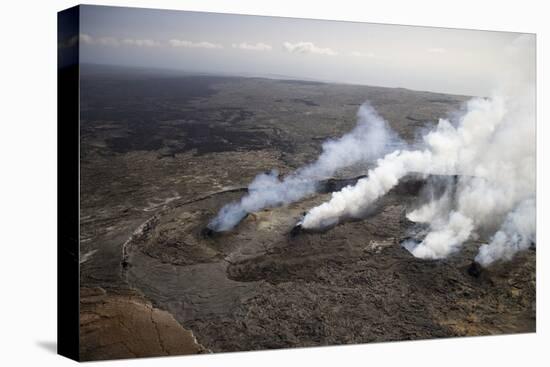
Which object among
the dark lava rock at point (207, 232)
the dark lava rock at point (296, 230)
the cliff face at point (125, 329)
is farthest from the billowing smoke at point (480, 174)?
the cliff face at point (125, 329)

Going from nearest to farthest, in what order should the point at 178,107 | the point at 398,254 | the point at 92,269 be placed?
the point at 92,269
the point at 178,107
the point at 398,254

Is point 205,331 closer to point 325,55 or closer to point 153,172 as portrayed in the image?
point 153,172

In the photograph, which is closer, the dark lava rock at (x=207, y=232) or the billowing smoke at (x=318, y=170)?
the dark lava rock at (x=207, y=232)

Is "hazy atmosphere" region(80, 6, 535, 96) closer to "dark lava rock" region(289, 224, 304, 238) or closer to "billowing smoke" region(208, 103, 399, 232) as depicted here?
"billowing smoke" region(208, 103, 399, 232)

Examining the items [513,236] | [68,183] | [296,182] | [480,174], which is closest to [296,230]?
[296,182]

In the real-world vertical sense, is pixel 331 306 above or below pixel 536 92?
below

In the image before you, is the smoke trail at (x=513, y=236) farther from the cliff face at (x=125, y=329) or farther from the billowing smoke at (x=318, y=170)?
the cliff face at (x=125, y=329)

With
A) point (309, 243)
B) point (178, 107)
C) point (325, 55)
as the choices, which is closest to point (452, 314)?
point (309, 243)

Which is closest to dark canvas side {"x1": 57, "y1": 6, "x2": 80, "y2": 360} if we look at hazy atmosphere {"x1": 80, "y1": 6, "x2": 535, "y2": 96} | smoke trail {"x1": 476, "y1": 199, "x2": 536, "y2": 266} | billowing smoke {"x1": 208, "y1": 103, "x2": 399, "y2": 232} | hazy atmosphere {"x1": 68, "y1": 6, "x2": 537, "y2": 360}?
hazy atmosphere {"x1": 68, "y1": 6, "x2": 537, "y2": 360}
